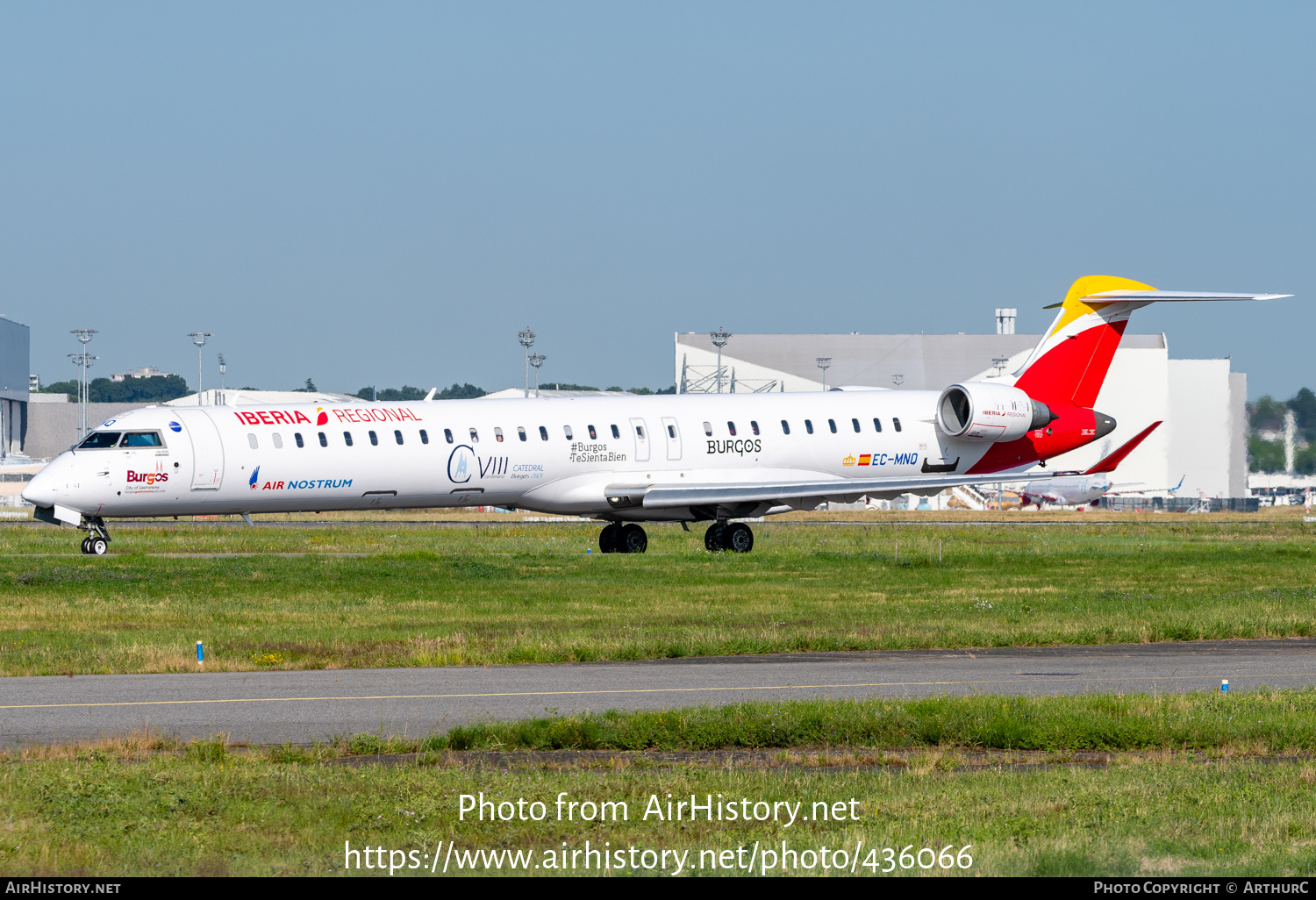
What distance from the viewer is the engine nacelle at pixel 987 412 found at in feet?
120

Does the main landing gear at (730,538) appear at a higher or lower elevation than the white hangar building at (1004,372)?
lower

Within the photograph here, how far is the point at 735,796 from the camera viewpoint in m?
9.77

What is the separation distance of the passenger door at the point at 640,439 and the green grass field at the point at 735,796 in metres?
21.8

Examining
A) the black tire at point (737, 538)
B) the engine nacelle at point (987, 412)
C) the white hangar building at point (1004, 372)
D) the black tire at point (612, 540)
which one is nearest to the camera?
the black tire at point (737, 538)

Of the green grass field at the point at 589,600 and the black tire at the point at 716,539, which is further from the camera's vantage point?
the black tire at the point at 716,539

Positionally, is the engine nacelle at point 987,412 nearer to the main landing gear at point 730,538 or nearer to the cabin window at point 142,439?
the main landing gear at point 730,538

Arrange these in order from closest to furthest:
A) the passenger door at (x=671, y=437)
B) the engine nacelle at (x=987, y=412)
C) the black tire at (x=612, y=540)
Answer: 1. the passenger door at (x=671, y=437)
2. the black tire at (x=612, y=540)
3. the engine nacelle at (x=987, y=412)

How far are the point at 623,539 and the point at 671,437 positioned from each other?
2.84 m

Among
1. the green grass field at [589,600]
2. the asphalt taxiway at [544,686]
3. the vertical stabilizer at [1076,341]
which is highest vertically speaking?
the vertical stabilizer at [1076,341]

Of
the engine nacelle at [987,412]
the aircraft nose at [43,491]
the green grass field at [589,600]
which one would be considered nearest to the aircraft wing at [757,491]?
the green grass field at [589,600]

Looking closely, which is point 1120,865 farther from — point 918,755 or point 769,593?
point 769,593

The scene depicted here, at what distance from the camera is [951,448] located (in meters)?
37.3

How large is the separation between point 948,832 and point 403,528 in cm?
4481
